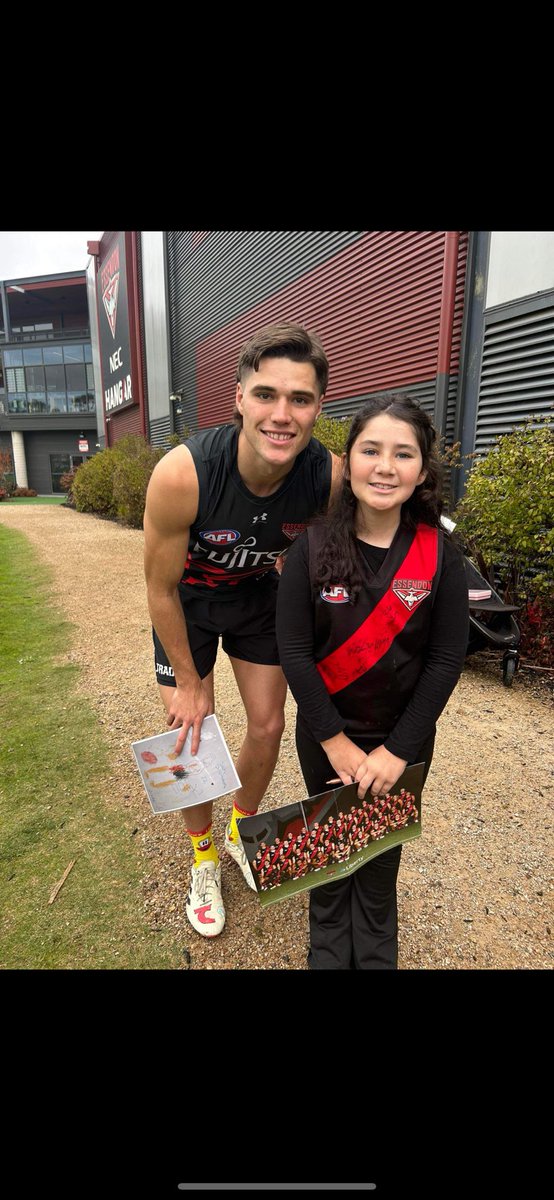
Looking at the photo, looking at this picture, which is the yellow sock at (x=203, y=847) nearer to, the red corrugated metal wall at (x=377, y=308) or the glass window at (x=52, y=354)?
the red corrugated metal wall at (x=377, y=308)

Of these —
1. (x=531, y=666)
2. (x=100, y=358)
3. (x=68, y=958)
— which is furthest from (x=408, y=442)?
(x=100, y=358)

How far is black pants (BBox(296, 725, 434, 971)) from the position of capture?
6.06 feet

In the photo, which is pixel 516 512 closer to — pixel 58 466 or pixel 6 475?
pixel 6 475

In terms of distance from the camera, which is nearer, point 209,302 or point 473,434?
point 473,434

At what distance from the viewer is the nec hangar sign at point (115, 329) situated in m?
20.3

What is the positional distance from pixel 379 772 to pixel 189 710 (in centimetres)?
76

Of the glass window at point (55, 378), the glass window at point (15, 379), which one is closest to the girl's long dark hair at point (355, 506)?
the glass window at point (55, 378)

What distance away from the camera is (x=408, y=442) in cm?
161

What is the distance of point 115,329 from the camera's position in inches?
874

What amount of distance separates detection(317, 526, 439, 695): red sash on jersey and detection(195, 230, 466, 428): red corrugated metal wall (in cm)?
561

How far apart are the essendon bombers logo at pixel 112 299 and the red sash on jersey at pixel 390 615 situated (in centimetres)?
2309

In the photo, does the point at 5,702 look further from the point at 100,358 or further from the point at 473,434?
the point at 100,358

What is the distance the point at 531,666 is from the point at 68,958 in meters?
3.93

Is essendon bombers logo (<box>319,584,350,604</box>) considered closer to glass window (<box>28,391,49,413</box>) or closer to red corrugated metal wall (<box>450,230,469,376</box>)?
red corrugated metal wall (<box>450,230,469,376</box>)
